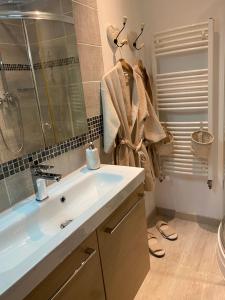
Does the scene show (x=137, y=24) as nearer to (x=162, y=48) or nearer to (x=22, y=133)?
(x=162, y=48)

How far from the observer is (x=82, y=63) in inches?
62.3

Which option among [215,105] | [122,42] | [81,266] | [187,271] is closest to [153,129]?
[215,105]

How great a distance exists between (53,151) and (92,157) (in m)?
0.27

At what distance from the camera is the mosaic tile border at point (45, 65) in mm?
1227

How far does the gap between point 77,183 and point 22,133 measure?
416mm

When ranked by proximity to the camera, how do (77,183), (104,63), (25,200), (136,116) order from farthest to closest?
(136,116) < (104,63) < (77,183) < (25,200)

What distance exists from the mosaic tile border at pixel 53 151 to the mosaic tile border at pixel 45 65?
1.26ft

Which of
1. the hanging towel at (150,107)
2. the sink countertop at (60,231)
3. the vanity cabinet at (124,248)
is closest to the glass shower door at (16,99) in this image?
the sink countertop at (60,231)

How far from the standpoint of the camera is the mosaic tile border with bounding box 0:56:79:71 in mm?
1227

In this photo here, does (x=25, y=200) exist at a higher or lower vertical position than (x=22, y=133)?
lower

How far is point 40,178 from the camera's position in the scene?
1246 mm

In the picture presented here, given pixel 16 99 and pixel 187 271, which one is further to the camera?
pixel 187 271

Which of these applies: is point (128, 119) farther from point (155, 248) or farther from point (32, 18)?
point (155, 248)

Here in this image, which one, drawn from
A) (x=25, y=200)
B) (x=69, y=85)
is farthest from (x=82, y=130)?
(x=25, y=200)
